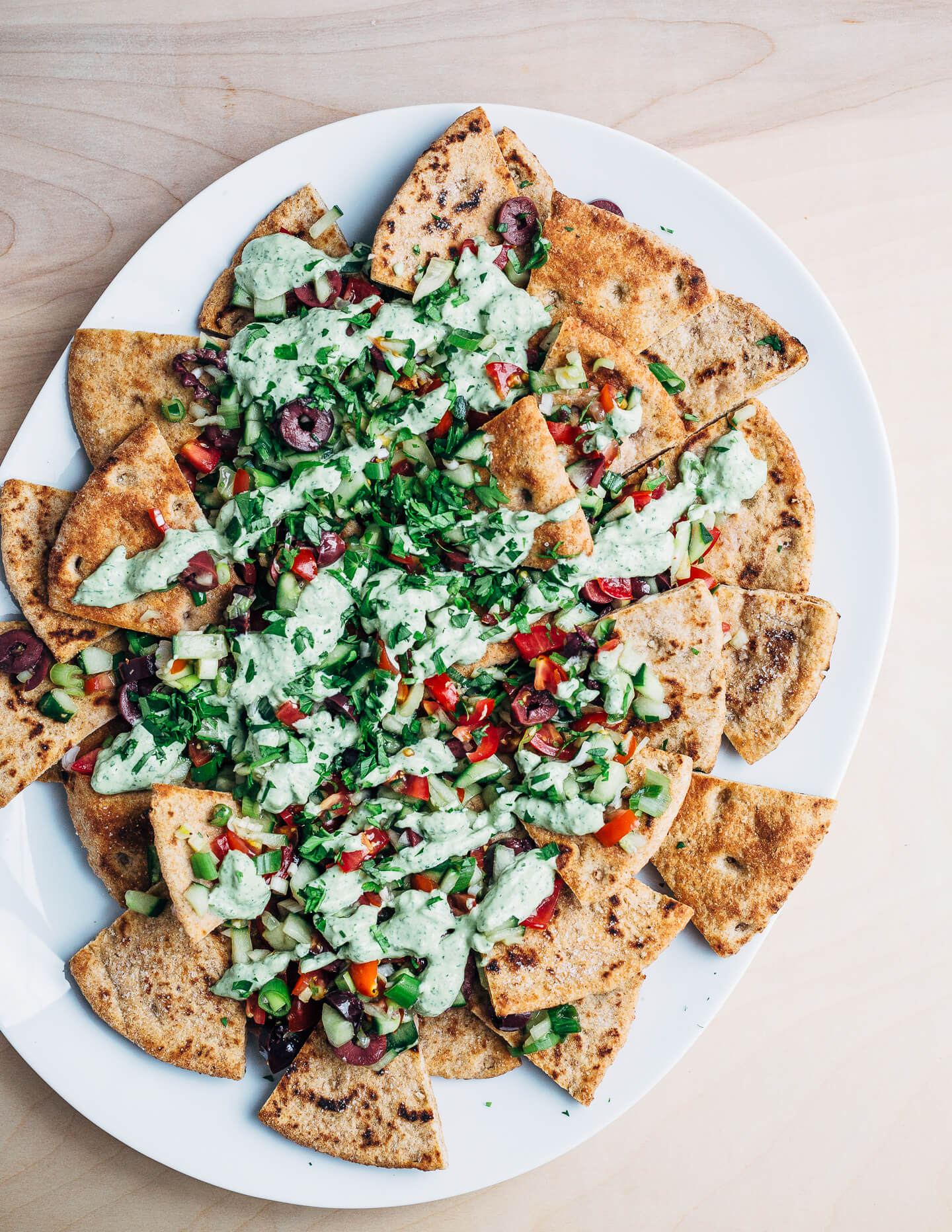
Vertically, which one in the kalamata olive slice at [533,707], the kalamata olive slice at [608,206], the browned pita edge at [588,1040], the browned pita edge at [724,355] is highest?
the kalamata olive slice at [608,206]

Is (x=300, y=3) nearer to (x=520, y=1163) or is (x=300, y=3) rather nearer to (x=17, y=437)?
(x=17, y=437)

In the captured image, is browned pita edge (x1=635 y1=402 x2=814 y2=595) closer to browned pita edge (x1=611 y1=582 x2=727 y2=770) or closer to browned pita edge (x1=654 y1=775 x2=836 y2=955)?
browned pita edge (x1=611 y1=582 x2=727 y2=770)

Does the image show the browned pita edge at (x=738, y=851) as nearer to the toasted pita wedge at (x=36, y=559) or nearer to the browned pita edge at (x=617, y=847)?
the browned pita edge at (x=617, y=847)

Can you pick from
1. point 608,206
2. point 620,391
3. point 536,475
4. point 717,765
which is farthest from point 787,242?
point 717,765

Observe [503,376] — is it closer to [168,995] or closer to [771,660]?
[771,660]

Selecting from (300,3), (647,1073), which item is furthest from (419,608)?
(300,3)

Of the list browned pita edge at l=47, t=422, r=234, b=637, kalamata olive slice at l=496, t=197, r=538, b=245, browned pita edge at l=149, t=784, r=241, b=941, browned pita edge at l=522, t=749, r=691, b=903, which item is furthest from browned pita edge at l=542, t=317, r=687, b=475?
browned pita edge at l=149, t=784, r=241, b=941

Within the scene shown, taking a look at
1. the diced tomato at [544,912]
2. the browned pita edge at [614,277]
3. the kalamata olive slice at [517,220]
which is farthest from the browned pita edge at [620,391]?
the diced tomato at [544,912]
